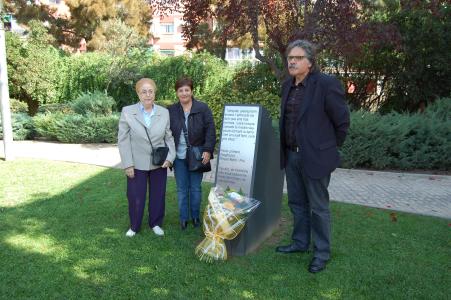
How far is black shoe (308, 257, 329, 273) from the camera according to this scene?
4008mm

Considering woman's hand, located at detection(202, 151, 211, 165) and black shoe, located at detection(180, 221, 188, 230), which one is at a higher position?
woman's hand, located at detection(202, 151, 211, 165)

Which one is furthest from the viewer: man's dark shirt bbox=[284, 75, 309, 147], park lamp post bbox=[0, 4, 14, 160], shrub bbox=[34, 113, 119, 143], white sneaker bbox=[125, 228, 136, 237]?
shrub bbox=[34, 113, 119, 143]

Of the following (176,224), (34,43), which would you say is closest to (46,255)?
(176,224)

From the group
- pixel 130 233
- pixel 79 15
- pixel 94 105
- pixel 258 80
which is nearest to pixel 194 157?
pixel 130 233

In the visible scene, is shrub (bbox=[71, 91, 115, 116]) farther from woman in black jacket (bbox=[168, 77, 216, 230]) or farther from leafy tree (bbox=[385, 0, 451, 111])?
woman in black jacket (bbox=[168, 77, 216, 230])

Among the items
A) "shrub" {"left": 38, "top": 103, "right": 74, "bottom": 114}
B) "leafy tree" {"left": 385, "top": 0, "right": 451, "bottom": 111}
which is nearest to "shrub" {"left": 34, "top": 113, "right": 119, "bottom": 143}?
"shrub" {"left": 38, "top": 103, "right": 74, "bottom": 114}

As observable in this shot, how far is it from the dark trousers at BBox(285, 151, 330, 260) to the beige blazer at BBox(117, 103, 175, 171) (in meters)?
1.38

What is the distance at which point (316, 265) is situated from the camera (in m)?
A: 4.03

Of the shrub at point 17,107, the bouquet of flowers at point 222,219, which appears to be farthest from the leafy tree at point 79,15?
the bouquet of flowers at point 222,219

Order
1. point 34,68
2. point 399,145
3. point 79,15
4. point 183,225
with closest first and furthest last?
point 183,225, point 399,145, point 34,68, point 79,15

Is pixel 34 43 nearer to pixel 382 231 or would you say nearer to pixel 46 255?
pixel 46 255

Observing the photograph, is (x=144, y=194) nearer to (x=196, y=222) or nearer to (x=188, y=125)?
(x=196, y=222)

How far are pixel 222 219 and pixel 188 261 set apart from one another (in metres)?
0.58

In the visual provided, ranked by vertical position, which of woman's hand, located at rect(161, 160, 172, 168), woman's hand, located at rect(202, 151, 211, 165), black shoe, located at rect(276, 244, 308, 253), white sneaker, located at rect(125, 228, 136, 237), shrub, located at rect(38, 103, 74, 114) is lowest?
white sneaker, located at rect(125, 228, 136, 237)
